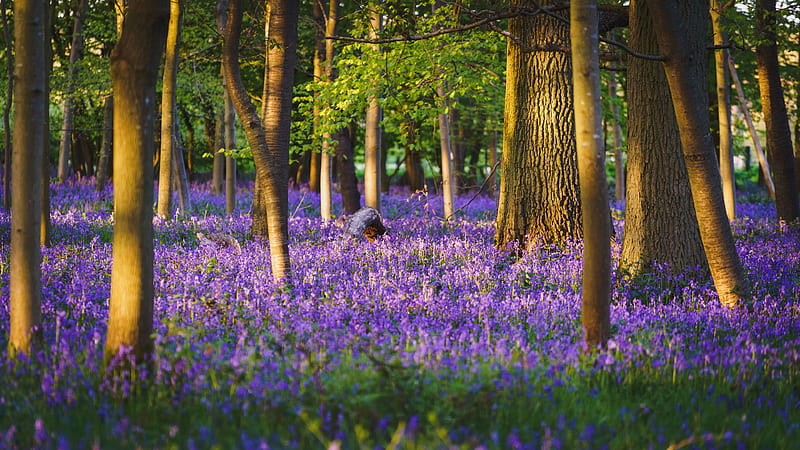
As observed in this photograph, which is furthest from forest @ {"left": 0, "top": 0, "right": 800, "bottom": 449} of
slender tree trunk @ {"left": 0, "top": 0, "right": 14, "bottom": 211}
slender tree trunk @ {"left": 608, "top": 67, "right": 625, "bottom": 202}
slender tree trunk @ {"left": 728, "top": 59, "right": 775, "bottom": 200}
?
slender tree trunk @ {"left": 608, "top": 67, "right": 625, "bottom": 202}

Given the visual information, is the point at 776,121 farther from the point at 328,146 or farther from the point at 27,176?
the point at 27,176

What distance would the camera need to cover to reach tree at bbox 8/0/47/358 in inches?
186

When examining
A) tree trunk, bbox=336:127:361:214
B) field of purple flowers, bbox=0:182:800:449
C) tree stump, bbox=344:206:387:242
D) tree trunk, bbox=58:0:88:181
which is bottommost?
field of purple flowers, bbox=0:182:800:449

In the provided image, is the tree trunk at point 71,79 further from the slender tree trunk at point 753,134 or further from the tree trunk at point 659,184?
the slender tree trunk at point 753,134

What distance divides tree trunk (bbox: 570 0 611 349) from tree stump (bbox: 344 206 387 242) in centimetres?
688

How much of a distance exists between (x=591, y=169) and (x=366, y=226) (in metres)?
7.31

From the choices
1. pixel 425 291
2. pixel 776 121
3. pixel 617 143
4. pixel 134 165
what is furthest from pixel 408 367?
pixel 617 143

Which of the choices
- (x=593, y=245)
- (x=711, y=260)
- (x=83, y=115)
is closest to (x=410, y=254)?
(x=711, y=260)

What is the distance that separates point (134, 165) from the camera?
14.6 feet

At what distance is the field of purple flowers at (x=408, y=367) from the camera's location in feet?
11.7

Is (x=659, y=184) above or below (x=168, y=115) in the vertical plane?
below

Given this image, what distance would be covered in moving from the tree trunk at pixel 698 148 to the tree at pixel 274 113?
4.36m

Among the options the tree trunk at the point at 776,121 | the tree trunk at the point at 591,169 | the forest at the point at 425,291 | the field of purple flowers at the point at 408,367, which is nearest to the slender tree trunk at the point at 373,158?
the forest at the point at 425,291

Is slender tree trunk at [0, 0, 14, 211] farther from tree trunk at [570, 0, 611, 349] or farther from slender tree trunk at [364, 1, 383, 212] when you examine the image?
tree trunk at [570, 0, 611, 349]
